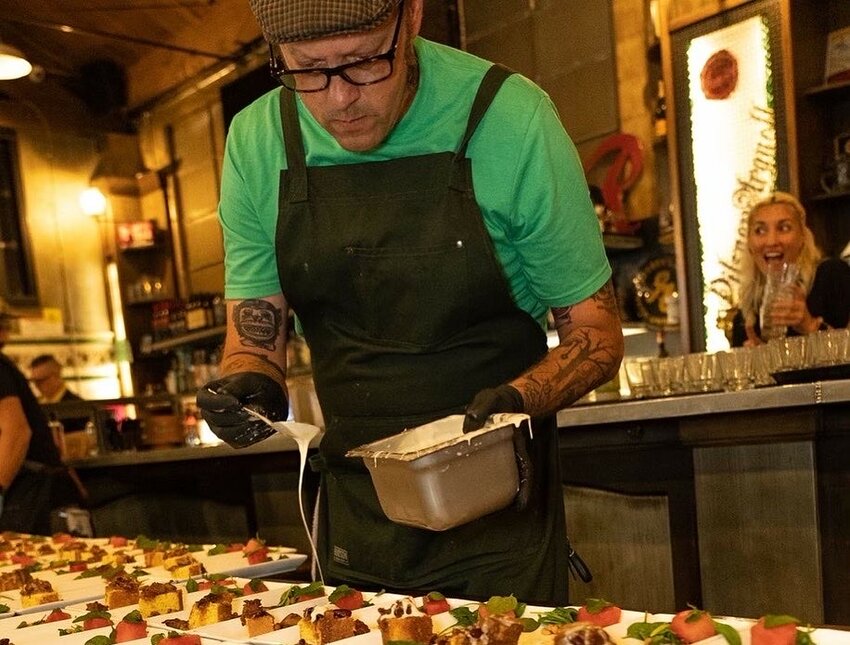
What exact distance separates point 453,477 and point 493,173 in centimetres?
58

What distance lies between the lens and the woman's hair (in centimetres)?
384

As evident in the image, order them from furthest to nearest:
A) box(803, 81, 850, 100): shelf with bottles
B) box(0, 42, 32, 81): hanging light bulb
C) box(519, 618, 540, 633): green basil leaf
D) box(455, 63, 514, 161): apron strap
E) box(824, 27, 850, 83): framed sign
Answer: box(0, 42, 32, 81): hanging light bulb < box(824, 27, 850, 83): framed sign < box(803, 81, 850, 100): shelf with bottles < box(455, 63, 514, 161): apron strap < box(519, 618, 540, 633): green basil leaf

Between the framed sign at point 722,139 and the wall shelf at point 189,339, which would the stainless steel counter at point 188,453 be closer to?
the wall shelf at point 189,339

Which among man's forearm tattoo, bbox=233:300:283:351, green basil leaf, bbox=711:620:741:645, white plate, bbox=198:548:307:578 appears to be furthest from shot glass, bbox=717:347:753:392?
green basil leaf, bbox=711:620:741:645

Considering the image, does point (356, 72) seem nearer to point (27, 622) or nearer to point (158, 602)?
point (158, 602)

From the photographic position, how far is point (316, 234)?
1.68m

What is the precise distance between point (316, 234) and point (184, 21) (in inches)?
283

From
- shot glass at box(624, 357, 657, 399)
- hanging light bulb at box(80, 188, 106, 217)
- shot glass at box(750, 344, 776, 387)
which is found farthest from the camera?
hanging light bulb at box(80, 188, 106, 217)

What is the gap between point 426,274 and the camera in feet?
5.32

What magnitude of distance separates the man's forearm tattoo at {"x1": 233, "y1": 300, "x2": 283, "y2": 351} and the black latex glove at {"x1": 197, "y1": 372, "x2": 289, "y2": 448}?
0.17m

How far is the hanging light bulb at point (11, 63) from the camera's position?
5.70 metres

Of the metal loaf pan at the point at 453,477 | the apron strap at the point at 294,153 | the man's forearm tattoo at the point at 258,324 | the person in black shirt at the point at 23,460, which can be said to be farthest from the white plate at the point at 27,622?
the person in black shirt at the point at 23,460

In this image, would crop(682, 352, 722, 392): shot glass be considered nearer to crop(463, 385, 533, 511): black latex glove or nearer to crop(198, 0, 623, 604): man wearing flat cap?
crop(198, 0, 623, 604): man wearing flat cap

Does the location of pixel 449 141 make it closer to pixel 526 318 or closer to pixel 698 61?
pixel 526 318
